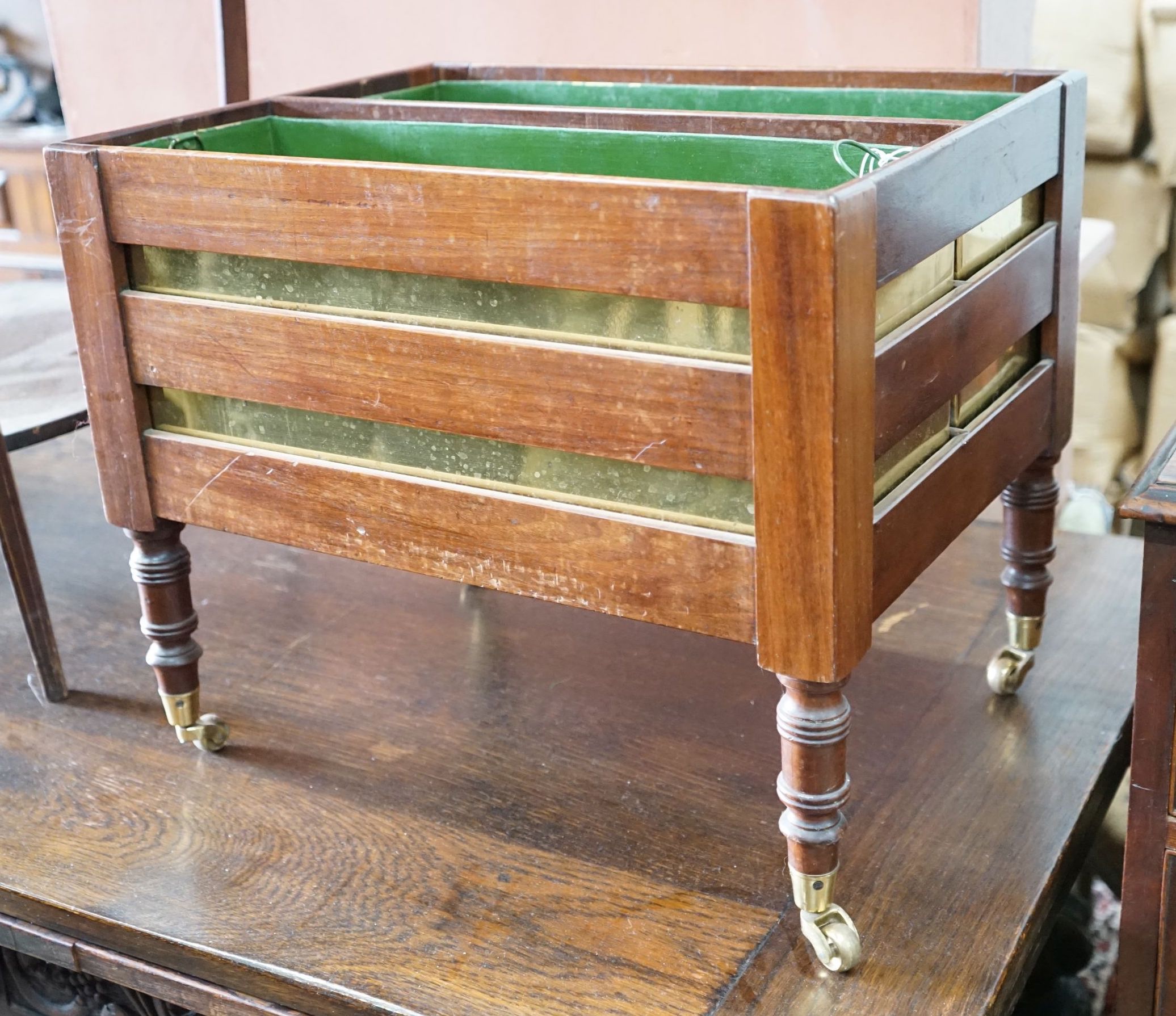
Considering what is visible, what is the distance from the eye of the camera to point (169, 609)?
1436 mm

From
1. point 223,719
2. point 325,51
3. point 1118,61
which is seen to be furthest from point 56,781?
point 1118,61

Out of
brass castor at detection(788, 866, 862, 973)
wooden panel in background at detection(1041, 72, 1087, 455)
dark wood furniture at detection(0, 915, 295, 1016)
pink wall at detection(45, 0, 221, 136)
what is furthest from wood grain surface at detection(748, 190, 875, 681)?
pink wall at detection(45, 0, 221, 136)

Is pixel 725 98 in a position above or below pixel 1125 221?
above

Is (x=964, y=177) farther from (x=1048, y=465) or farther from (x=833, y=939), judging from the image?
(x=833, y=939)

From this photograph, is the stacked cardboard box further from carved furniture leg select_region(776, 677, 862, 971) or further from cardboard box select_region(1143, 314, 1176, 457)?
carved furniture leg select_region(776, 677, 862, 971)

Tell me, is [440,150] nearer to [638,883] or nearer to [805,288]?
[805,288]

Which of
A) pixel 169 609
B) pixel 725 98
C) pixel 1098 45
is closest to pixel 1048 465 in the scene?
pixel 725 98

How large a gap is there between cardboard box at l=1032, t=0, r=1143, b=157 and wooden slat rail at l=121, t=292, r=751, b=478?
1.43 meters

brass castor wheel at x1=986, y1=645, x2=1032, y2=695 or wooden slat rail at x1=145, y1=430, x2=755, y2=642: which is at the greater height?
wooden slat rail at x1=145, y1=430, x2=755, y2=642

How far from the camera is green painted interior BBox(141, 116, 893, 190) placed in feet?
4.14

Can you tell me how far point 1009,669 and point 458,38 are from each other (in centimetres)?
128

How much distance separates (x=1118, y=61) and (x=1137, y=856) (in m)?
1.53

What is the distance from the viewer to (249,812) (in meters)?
1.43

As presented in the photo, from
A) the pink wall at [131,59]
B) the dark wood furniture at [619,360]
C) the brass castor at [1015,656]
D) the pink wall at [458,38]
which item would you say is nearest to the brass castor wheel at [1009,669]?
the brass castor at [1015,656]
